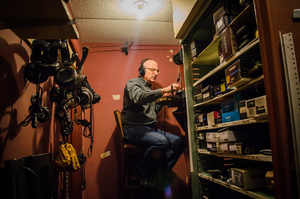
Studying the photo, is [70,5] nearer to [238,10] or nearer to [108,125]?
[108,125]

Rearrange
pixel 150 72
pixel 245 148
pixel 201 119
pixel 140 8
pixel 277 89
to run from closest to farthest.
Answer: pixel 277 89 < pixel 245 148 < pixel 201 119 < pixel 140 8 < pixel 150 72

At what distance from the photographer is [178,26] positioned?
1.87 metres

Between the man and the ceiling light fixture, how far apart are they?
579 millimetres

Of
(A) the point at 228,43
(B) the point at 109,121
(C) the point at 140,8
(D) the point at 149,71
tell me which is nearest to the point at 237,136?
(A) the point at 228,43

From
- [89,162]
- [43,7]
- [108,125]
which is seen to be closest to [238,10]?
[43,7]

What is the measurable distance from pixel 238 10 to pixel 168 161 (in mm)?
1454

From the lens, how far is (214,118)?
1558 mm

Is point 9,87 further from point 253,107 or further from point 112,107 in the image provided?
point 112,107

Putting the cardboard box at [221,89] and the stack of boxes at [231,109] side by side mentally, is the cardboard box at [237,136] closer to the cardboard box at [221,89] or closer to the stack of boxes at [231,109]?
the stack of boxes at [231,109]

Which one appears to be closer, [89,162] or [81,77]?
[81,77]

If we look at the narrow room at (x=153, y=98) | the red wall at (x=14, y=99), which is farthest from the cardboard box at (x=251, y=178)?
the red wall at (x=14, y=99)

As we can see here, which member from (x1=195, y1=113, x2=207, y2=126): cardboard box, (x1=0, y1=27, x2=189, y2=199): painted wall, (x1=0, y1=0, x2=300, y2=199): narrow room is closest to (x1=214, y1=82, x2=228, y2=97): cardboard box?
(x1=0, y1=0, x2=300, y2=199): narrow room

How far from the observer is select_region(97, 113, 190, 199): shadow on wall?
2.64 m

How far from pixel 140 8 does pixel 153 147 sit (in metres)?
1.59
